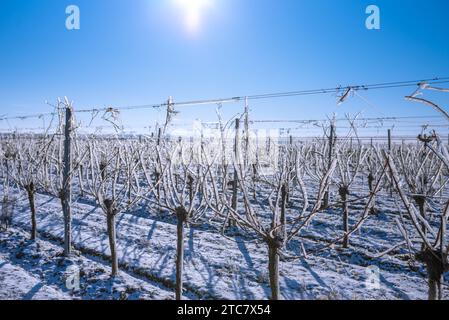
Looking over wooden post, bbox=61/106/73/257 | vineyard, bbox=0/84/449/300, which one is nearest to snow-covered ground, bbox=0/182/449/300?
vineyard, bbox=0/84/449/300

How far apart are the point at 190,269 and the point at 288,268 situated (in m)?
1.99

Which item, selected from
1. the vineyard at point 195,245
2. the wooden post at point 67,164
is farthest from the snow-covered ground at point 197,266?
the wooden post at point 67,164

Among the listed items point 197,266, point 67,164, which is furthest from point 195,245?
point 67,164

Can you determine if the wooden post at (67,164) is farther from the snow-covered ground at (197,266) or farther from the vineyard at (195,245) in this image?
the snow-covered ground at (197,266)

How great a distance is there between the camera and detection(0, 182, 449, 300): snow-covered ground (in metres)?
4.73

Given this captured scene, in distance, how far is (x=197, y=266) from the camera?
5.77 metres

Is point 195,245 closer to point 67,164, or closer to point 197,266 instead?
point 197,266

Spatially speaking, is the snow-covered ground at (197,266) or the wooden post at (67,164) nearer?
the snow-covered ground at (197,266)

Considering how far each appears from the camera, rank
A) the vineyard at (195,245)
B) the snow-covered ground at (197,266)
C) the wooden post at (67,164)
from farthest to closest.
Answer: the wooden post at (67,164) < the snow-covered ground at (197,266) < the vineyard at (195,245)

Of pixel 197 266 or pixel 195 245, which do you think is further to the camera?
pixel 195 245

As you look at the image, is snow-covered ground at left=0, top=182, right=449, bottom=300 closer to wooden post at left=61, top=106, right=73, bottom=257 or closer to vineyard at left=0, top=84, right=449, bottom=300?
vineyard at left=0, top=84, right=449, bottom=300

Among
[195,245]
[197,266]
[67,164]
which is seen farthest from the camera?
[195,245]

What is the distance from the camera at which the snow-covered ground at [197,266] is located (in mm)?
4727

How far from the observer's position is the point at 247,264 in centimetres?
589
